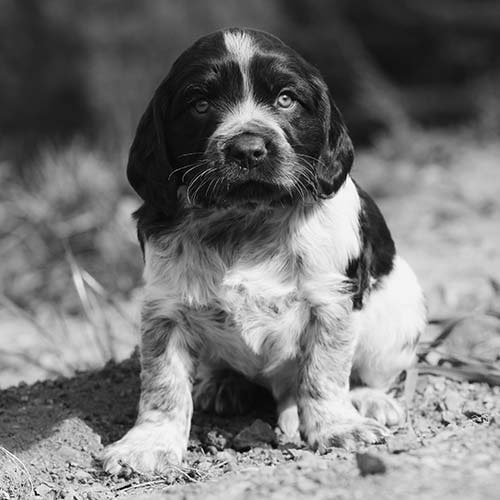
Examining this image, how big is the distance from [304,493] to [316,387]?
1377mm

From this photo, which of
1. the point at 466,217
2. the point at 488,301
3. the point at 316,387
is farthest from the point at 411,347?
the point at 466,217

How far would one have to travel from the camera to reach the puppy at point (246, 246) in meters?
4.39

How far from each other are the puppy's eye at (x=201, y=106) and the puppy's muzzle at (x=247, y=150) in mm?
322

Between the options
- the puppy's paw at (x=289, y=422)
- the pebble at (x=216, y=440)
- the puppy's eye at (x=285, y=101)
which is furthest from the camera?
the puppy's paw at (x=289, y=422)

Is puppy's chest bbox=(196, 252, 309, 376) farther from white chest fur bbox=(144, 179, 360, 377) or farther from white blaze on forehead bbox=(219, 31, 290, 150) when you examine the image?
white blaze on forehead bbox=(219, 31, 290, 150)

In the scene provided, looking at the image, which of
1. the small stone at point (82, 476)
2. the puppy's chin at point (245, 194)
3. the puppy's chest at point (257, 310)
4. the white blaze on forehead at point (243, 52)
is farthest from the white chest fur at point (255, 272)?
the small stone at point (82, 476)

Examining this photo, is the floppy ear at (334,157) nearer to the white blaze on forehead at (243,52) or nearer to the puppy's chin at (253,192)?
the puppy's chin at (253,192)

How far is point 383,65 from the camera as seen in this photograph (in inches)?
625

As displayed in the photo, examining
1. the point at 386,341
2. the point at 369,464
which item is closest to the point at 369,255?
the point at 386,341

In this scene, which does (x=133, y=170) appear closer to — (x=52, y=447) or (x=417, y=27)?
(x=52, y=447)

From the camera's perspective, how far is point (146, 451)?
447cm

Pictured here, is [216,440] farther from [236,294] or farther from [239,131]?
[239,131]

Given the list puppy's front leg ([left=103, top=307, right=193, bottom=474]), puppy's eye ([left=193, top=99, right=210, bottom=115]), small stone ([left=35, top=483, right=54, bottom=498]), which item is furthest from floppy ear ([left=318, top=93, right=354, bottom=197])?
small stone ([left=35, top=483, right=54, bottom=498])

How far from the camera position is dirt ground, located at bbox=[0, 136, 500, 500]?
3.24 m
